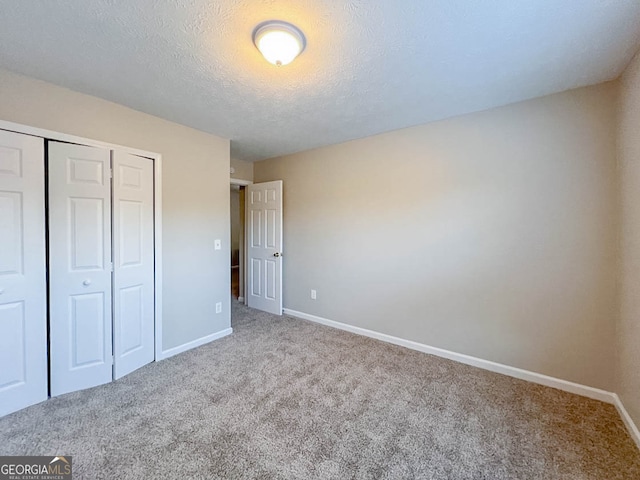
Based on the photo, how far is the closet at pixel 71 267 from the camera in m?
1.90

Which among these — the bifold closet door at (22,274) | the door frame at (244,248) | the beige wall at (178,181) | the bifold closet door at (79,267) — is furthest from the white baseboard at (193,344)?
the door frame at (244,248)

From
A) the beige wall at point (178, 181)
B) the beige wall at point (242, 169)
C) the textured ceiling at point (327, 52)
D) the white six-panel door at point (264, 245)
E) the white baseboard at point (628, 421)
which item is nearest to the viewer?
the textured ceiling at point (327, 52)

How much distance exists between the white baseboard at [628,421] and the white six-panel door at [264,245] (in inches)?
137

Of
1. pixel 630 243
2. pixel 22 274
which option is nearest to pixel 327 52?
pixel 630 243

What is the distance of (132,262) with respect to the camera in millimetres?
2486

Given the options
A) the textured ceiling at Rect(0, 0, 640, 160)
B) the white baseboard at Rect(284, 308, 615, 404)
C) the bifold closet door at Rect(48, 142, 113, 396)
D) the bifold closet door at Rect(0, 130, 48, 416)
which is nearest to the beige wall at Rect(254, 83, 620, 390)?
the white baseboard at Rect(284, 308, 615, 404)

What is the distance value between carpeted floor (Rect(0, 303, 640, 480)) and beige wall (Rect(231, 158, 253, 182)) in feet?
9.14

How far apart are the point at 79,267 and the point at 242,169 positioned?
2.65 m

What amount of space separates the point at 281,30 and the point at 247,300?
389cm

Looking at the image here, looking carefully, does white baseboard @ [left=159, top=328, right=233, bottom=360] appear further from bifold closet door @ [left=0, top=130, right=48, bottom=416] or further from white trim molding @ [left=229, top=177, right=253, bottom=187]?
white trim molding @ [left=229, top=177, right=253, bottom=187]

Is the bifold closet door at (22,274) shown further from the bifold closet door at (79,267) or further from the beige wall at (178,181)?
the beige wall at (178,181)

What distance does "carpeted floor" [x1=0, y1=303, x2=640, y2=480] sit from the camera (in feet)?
4.91

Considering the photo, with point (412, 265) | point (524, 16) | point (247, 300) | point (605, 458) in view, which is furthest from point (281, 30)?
point (247, 300)

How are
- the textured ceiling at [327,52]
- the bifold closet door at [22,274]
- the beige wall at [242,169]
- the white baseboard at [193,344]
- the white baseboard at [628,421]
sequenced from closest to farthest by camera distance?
the textured ceiling at [327,52] < the white baseboard at [628,421] < the bifold closet door at [22,274] < the white baseboard at [193,344] < the beige wall at [242,169]
